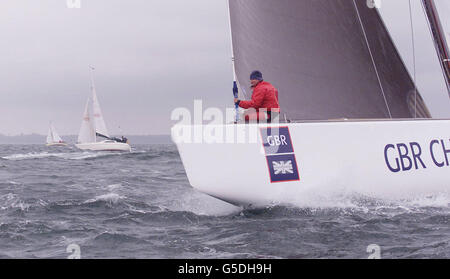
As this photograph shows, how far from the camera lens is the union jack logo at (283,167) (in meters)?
6.13

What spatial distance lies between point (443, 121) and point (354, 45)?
71.1 inches

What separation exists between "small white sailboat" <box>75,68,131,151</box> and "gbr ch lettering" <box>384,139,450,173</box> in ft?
120

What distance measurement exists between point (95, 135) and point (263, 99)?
40.6m

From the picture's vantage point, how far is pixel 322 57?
313 inches

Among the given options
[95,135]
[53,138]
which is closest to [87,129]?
[95,135]

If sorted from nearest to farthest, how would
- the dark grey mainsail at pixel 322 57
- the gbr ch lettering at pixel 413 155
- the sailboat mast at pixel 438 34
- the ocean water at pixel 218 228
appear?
the ocean water at pixel 218 228, the gbr ch lettering at pixel 413 155, the sailboat mast at pixel 438 34, the dark grey mainsail at pixel 322 57

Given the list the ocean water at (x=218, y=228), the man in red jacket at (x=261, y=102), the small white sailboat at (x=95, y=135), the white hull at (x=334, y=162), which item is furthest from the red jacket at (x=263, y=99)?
the small white sailboat at (x=95, y=135)

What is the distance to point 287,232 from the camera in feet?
17.2

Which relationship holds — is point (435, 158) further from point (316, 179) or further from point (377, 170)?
point (316, 179)

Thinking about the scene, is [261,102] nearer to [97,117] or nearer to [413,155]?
[413,155]

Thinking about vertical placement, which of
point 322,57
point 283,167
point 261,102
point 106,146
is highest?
point 322,57

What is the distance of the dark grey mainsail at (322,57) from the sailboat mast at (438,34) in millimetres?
686

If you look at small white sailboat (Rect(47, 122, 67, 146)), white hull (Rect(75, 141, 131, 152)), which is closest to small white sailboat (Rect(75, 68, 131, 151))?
white hull (Rect(75, 141, 131, 152))

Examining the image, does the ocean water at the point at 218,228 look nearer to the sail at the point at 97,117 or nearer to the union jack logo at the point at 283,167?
the union jack logo at the point at 283,167
